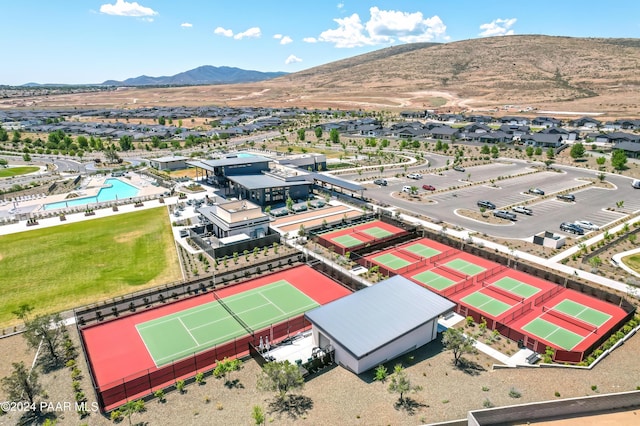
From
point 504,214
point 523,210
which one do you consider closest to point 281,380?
point 504,214

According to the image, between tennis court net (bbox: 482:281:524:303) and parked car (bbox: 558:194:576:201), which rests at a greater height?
parked car (bbox: 558:194:576:201)

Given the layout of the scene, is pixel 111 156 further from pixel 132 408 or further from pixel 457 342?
pixel 457 342

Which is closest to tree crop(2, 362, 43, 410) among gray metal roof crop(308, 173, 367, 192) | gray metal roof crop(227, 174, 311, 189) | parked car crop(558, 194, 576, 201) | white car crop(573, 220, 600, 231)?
gray metal roof crop(227, 174, 311, 189)

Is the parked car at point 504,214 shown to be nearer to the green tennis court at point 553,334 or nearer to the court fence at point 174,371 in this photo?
the green tennis court at point 553,334

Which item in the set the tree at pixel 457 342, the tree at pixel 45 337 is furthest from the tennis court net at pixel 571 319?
the tree at pixel 45 337

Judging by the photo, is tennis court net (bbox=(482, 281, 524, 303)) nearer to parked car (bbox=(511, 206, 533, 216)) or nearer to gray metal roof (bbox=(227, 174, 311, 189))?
parked car (bbox=(511, 206, 533, 216))
